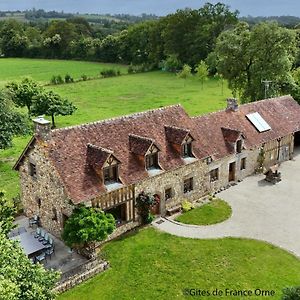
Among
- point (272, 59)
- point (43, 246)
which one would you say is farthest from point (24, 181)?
point (272, 59)

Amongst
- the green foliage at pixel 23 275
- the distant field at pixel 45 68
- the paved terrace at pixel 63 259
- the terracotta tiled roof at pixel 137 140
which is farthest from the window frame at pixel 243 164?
the distant field at pixel 45 68

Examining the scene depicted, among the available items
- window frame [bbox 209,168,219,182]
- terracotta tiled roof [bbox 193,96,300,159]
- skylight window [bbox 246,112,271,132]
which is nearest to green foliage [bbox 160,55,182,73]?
terracotta tiled roof [bbox 193,96,300,159]

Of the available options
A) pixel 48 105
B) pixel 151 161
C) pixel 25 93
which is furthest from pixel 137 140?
pixel 25 93

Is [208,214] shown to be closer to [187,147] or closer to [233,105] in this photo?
[187,147]

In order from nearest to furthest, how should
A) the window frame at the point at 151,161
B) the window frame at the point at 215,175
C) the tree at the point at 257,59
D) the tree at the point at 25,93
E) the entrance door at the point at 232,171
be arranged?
the window frame at the point at 151,161
the window frame at the point at 215,175
the entrance door at the point at 232,171
the tree at the point at 257,59
the tree at the point at 25,93

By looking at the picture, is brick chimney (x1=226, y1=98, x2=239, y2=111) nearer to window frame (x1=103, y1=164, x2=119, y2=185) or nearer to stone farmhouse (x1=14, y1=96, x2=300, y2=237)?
stone farmhouse (x1=14, y1=96, x2=300, y2=237)

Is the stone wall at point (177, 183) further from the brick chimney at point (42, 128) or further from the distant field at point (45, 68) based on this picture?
the distant field at point (45, 68)
